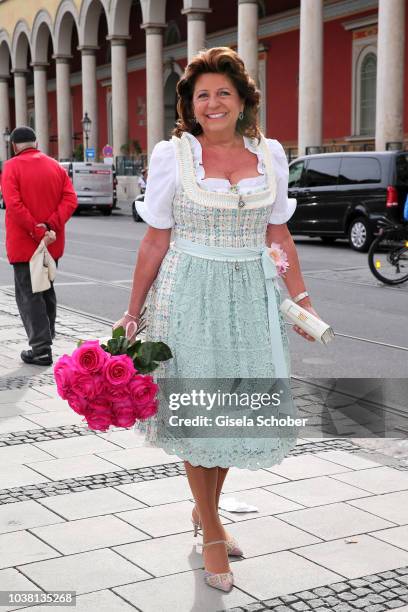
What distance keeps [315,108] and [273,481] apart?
23.9 meters

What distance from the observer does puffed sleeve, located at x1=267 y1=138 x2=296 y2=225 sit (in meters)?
3.75

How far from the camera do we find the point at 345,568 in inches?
144

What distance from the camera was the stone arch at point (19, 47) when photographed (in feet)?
171

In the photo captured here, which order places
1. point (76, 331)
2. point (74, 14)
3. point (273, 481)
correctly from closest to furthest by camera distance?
point (273, 481), point (76, 331), point (74, 14)

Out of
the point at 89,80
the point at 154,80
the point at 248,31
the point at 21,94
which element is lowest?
the point at 154,80

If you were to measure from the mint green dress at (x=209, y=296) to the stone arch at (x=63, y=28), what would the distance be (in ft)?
145

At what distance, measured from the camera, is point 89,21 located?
4331 cm

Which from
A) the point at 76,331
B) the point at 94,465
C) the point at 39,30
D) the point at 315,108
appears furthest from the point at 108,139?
the point at 94,465

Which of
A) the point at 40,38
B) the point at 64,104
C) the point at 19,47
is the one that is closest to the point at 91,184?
the point at 64,104

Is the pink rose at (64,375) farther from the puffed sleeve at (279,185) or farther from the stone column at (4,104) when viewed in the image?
the stone column at (4,104)

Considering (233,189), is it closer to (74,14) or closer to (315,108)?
(315,108)

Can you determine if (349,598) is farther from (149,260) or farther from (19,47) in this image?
(19,47)

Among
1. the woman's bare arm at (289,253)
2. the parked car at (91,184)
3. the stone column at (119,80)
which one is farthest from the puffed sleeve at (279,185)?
the stone column at (119,80)

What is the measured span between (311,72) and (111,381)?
25200mm
